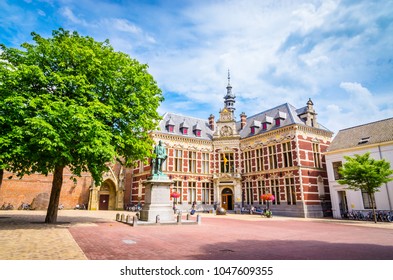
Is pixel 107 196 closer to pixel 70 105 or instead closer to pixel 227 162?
pixel 227 162

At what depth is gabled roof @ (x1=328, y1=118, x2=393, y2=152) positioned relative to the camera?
25.6 meters

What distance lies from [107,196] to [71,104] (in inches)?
1113

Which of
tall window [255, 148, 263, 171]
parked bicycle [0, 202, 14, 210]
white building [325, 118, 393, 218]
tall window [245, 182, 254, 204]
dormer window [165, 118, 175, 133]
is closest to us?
white building [325, 118, 393, 218]

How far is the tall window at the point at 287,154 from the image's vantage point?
30.0m

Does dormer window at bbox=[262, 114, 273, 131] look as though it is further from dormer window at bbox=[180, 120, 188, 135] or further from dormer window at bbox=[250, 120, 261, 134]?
dormer window at bbox=[180, 120, 188, 135]

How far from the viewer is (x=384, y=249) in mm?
8734

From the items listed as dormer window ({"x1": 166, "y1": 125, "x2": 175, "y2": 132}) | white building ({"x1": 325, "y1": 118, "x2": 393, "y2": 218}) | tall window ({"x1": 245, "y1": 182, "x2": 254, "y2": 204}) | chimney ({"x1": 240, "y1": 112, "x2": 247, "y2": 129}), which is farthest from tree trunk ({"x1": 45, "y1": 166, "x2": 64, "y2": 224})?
chimney ({"x1": 240, "y1": 112, "x2": 247, "y2": 129})

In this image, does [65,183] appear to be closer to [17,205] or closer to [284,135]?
[17,205]

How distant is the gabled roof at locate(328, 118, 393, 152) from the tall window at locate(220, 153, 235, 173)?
12.9 metres

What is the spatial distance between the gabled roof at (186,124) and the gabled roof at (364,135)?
17113mm

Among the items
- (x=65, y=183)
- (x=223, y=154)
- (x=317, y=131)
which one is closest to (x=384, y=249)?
(x=317, y=131)

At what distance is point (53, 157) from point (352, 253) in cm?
1407

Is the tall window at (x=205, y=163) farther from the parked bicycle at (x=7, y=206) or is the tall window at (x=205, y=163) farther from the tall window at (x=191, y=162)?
the parked bicycle at (x=7, y=206)

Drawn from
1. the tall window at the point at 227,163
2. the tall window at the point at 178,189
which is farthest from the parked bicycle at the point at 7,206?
the tall window at the point at 227,163
